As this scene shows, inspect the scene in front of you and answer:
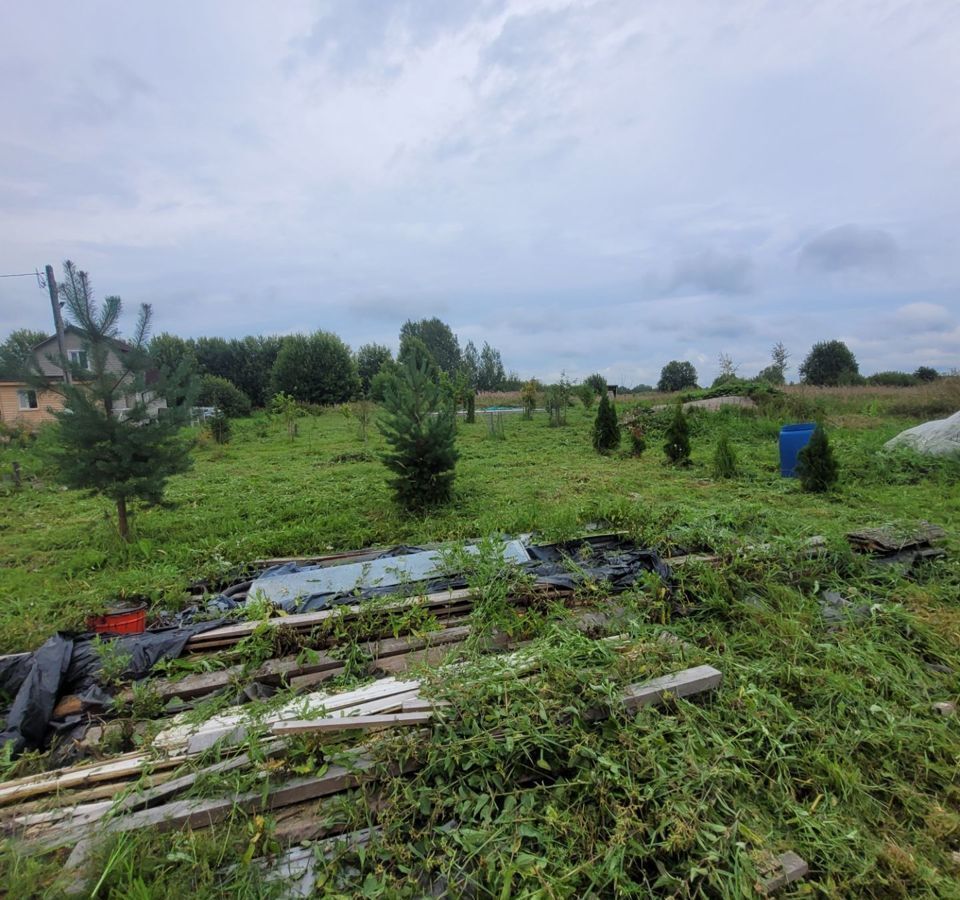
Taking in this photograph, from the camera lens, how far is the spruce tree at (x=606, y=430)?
11.4 m

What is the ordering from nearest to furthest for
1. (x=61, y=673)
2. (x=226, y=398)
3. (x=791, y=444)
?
(x=61, y=673) → (x=791, y=444) → (x=226, y=398)

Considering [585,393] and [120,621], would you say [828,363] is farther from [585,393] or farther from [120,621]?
[120,621]

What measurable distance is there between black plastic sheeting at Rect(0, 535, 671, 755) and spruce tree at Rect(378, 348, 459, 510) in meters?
1.63

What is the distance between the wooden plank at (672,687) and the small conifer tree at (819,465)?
5362 millimetres

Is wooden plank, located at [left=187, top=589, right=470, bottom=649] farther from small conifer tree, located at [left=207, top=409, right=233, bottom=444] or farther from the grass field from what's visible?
small conifer tree, located at [left=207, top=409, right=233, bottom=444]

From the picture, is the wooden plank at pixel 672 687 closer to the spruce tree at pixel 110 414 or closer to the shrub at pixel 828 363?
the spruce tree at pixel 110 414

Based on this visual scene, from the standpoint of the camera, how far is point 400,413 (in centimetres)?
609

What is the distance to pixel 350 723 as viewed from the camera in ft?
7.16

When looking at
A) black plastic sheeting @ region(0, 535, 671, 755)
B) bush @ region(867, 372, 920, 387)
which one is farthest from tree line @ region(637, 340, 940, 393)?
black plastic sheeting @ region(0, 535, 671, 755)

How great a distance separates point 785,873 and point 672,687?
79cm

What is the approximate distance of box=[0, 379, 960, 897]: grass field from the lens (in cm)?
171

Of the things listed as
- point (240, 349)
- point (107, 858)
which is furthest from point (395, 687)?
point (240, 349)

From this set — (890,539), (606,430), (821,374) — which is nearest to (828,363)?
(821,374)

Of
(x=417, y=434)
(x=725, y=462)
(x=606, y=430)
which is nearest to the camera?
(x=417, y=434)
